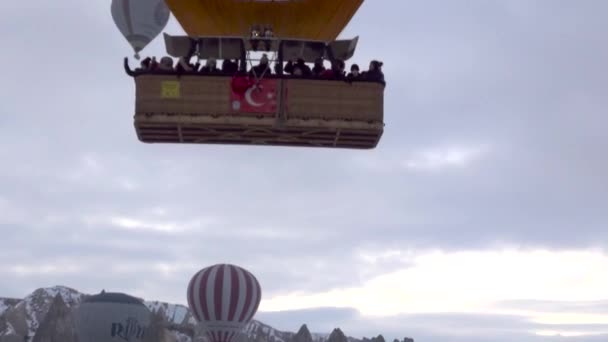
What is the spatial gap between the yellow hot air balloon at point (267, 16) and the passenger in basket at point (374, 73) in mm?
2280

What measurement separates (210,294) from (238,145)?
22.6 m

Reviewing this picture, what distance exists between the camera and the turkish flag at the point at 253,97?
21859 mm

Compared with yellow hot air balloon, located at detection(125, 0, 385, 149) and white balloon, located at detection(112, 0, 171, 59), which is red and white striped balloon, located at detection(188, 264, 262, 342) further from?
yellow hot air balloon, located at detection(125, 0, 385, 149)

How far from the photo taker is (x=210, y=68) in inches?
877

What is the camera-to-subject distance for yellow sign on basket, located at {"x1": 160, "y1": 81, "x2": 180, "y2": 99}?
22.0 meters

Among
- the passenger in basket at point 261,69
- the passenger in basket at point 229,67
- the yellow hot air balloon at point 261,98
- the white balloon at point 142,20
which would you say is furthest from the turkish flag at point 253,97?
the white balloon at point 142,20

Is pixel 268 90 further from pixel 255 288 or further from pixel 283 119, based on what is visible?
pixel 255 288

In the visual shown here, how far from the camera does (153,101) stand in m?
22.1

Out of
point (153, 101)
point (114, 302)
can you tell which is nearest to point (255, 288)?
point (114, 302)

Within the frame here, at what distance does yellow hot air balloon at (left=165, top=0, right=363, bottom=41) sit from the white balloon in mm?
8504

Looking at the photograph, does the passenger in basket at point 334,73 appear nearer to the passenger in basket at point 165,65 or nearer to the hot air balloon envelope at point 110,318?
the passenger in basket at point 165,65

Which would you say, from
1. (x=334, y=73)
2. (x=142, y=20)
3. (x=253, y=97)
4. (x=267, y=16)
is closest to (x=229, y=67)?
(x=253, y=97)

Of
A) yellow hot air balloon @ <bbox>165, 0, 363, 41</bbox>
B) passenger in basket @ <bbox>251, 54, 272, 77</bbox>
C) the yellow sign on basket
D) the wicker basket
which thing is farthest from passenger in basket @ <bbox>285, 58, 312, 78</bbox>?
the yellow sign on basket

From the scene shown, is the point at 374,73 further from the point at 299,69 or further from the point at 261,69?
the point at 261,69
